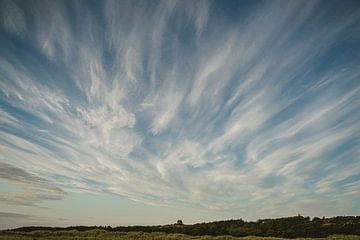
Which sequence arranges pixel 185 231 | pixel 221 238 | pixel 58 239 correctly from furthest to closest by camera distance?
pixel 185 231 < pixel 221 238 < pixel 58 239

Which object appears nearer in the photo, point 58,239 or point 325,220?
point 58,239

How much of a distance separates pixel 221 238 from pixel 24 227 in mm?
43180

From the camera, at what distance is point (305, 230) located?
165 feet

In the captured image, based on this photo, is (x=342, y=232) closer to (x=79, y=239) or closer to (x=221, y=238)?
(x=221, y=238)

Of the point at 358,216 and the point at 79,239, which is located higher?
the point at 358,216

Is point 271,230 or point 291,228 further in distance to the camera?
point 291,228

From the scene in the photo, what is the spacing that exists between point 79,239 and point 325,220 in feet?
159

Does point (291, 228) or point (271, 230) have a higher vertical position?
point (291, 228)

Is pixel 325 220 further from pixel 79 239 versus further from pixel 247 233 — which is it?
pixel 79 239

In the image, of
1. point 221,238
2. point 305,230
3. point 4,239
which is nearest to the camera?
point 4,239

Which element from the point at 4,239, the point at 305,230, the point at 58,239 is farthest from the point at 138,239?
the point at 305,230

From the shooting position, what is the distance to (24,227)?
6066 centimetres

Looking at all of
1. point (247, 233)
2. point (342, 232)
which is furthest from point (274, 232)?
point (342, 232)

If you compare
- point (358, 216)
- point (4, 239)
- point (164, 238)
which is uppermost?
point (358, 216)
